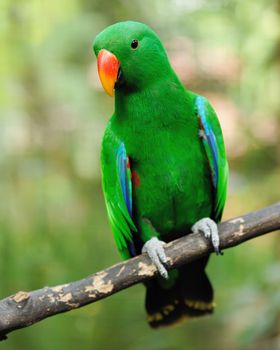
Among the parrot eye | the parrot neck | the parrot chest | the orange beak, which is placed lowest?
the parrot chest

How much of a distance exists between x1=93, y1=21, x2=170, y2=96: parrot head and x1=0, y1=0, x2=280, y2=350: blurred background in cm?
112

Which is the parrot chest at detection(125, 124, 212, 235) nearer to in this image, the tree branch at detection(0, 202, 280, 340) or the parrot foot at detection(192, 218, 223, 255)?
the parrot foot at detection(192, 218, 223, 255)

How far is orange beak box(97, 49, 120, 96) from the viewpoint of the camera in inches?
76.8

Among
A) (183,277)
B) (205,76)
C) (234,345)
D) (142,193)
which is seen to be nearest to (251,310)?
(234,345)

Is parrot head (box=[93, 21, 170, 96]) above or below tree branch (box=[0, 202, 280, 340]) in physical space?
above

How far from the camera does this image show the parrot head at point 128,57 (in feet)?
6.50

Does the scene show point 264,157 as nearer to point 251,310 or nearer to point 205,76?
point 205,76

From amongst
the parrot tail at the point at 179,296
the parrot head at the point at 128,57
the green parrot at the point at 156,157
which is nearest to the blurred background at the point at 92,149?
the parrot tail at the point at 179,296

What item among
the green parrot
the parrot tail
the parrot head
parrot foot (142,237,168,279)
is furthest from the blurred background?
the parrot head

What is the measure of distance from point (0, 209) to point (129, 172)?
1.55 meters

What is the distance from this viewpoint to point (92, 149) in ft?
12.0

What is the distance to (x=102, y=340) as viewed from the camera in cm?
A: 324

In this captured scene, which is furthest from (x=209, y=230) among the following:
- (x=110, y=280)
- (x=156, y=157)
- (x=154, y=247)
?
(x=110, y=280)

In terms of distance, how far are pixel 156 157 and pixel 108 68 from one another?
383 mm
